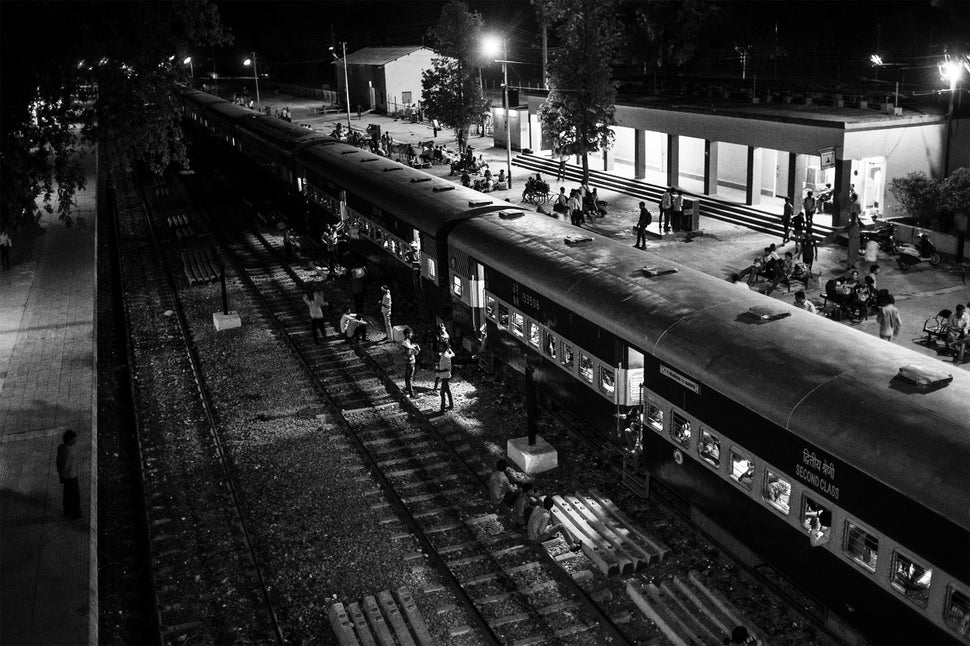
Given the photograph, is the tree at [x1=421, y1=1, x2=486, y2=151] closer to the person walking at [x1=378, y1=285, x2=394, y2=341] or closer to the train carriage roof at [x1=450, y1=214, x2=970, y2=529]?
the person walking at [x1=378, y1=285, x2=394, y2=341]

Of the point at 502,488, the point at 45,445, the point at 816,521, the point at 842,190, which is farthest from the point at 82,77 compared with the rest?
the point at 842,190

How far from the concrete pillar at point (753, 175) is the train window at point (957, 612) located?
31235 millimetres

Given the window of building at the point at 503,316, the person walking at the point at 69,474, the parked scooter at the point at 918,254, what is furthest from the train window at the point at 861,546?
the parked scooter at the point at 918,254

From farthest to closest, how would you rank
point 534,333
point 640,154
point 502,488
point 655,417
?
point 640,154 → point 534,333 → point 502,488 → point 655,417

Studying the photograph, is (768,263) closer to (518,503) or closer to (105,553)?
(518,503)

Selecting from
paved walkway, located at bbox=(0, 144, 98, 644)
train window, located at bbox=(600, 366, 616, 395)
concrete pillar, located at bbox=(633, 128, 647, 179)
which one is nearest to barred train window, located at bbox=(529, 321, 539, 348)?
train window, located at bbox=(600, 366, 616, 395)

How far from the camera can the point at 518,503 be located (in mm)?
15531

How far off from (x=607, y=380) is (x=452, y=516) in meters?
3.54

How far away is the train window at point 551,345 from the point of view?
18297 mm

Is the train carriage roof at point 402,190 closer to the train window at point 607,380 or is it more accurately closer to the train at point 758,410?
the train at point 758,410

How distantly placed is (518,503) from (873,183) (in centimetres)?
2479

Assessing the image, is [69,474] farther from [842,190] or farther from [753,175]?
[753,175]

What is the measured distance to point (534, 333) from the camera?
19.2 metres

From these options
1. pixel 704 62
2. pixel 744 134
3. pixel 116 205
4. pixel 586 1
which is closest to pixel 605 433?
pixel 744 134
